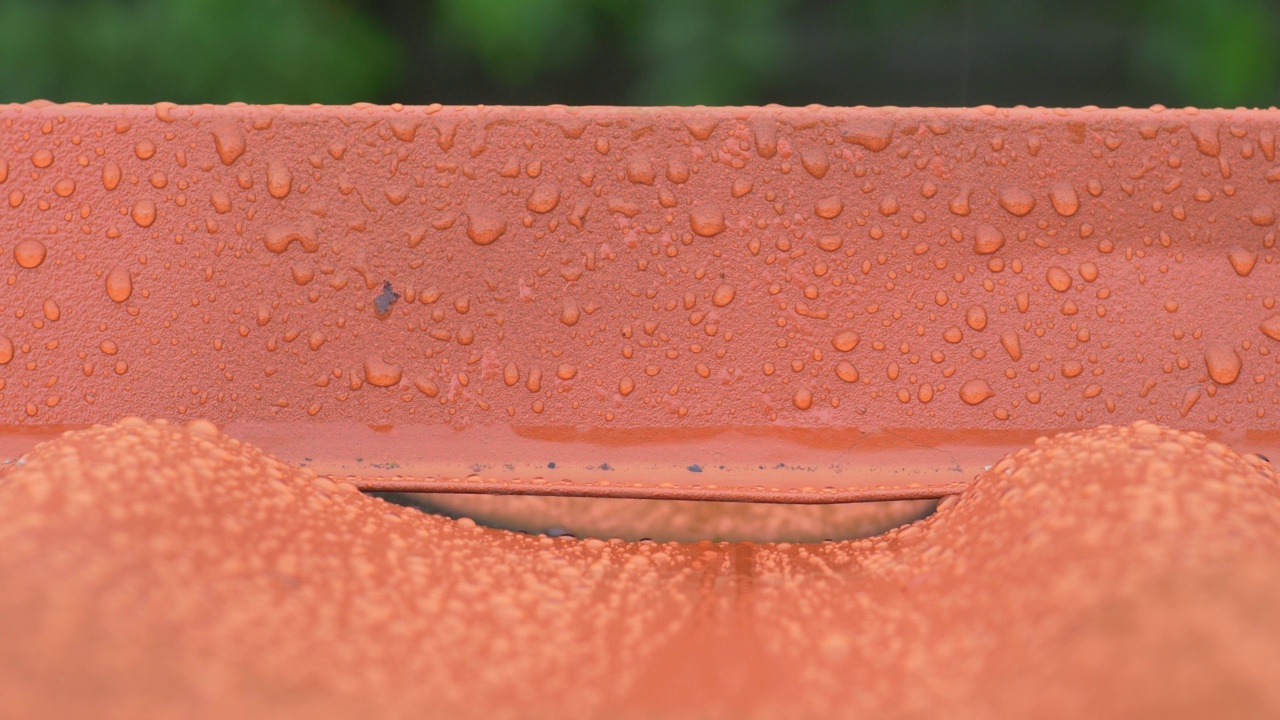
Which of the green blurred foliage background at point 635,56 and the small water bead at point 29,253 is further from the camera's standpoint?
the green blurred foliage background at point 635,56

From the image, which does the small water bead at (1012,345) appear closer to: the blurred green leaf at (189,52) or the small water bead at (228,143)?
the small water bead at (228,143)

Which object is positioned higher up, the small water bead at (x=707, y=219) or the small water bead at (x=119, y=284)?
the small water bead at (x=707, y=219)

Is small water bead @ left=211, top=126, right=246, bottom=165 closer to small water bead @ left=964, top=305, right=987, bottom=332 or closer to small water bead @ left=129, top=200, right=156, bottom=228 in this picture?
small water bead @ left=129, top=200, right=156, bottom=228

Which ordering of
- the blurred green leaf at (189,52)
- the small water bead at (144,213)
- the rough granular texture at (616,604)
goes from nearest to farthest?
the rough granular texture at (616,604), the small water bead at (144,213), the blurred green leaf at (189,52)

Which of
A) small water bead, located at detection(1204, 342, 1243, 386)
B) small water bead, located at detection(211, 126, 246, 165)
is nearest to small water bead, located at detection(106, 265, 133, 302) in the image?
small water bead, located at detection(211, 126, 246, 165)

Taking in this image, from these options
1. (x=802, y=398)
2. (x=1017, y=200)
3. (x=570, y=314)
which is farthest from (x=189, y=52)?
(x=1017, y=200)

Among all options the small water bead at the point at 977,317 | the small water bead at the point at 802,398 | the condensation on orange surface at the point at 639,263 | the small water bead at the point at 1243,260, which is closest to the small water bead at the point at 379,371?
the condensation on orange surface at the point at 639,263

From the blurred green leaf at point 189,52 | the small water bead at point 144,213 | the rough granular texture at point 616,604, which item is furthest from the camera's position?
the blurred green leaf at point 189,52

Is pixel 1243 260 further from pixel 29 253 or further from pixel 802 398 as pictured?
pixel 29 253
